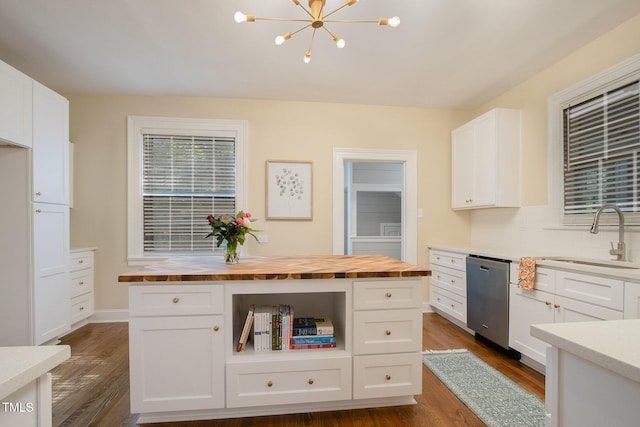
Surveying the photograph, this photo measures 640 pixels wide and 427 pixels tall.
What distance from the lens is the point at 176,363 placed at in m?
1.66

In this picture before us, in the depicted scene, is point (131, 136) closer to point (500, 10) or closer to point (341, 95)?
point (341, 95)

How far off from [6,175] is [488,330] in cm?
433

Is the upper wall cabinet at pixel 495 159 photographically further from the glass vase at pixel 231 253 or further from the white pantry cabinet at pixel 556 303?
the glass vase at pixel 231 253

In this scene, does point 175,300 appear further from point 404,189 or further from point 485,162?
point 485,162

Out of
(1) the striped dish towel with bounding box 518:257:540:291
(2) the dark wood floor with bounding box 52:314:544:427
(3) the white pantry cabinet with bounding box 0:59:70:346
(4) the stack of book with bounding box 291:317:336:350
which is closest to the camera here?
(2) the dark wood floor with bounding box 52:314:544:427

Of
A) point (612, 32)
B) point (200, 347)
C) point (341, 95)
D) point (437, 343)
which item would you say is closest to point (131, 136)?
point (341, 95)

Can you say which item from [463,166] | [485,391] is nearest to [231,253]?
[485,391]

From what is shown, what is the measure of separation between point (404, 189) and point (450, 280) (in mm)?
1233

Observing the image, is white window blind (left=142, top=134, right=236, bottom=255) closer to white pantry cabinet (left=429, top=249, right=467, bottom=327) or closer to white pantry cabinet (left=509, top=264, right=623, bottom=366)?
white pantry cabinet (left=429, top=249, right=467, bottom=327)

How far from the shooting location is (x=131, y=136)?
345 cm

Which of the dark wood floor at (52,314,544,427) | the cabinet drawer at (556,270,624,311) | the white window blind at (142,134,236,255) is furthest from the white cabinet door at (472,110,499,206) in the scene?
the white window blind at (142,134,236,255)

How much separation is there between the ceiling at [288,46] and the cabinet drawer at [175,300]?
1.86 meters

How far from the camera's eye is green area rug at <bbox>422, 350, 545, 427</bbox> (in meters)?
1.78

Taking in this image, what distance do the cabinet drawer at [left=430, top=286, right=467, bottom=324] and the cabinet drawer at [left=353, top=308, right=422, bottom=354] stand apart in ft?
5.18
